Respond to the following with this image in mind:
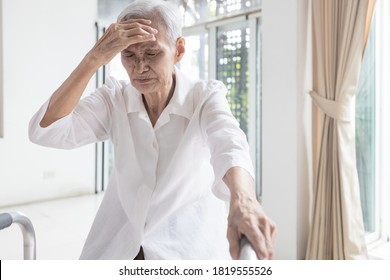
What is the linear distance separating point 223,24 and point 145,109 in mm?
3943

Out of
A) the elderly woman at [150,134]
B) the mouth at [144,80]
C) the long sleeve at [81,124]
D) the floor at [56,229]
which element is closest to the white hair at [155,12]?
the elderly woman at [150,134]

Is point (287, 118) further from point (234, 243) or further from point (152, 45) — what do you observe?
point (234, 243)

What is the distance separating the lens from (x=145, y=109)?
1.03 m

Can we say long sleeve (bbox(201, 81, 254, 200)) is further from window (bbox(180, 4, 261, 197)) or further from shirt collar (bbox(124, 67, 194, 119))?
window (bbox(180, 4, 261, 197))

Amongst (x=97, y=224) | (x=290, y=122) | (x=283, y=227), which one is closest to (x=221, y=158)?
(x=97, y=224)

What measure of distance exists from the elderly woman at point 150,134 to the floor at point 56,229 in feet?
6.12

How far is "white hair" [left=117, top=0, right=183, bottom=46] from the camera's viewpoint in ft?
2.97

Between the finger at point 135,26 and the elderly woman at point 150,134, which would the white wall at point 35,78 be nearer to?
the elderly woman at point 150,134

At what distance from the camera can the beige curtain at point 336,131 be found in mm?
2160

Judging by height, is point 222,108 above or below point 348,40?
below

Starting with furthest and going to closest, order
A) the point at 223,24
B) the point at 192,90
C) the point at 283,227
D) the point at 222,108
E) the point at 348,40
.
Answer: the point at 223,24 → the point at 283,227 → the point at 348,40 → the point at 192,90 → the point at 222,108

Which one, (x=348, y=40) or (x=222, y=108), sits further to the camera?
(x=348, y=40)

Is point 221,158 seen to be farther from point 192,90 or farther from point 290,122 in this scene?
point 290,122

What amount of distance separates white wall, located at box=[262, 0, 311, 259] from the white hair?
4.67ft
